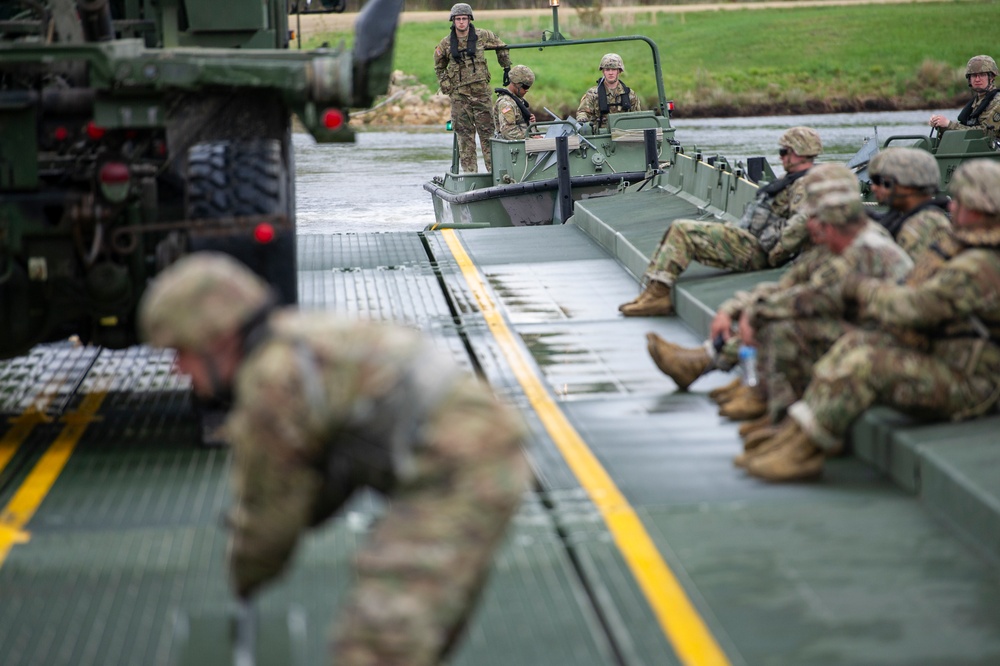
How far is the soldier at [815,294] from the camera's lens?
22.6 ft

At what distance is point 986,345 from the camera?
6262 mm

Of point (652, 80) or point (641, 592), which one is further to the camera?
point (652, 80)

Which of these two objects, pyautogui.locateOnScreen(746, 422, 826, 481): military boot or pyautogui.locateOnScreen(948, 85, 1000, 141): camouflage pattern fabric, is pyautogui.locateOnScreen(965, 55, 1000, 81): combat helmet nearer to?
pyautogui.locateOnScreen(948, 85, 1000, 141): camouflage pattern fabric

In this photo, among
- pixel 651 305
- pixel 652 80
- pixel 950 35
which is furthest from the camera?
pixel 652 80

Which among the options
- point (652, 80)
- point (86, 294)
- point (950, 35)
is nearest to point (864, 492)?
point (86, 294)

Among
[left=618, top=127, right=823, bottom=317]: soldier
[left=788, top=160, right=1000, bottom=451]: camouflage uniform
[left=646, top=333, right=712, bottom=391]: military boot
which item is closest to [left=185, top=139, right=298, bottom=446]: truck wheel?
[left=646, top=333, right=712, bottom=391]: military boot

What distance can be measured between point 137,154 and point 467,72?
11376mm

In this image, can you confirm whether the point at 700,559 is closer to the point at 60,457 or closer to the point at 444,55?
the point at 60,457

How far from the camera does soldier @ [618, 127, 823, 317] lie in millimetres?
9570

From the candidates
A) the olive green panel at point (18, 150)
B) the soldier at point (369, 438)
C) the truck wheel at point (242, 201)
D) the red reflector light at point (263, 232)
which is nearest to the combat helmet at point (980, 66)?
the truck wheel at point (242, 201)

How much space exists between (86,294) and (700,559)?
10.8ft

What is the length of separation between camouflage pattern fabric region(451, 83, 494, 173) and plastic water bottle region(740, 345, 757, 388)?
433 inches

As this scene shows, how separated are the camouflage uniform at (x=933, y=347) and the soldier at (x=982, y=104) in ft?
31.3

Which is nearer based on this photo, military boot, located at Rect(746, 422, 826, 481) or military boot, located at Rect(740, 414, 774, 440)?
military boot, located at Rect(746, 422, 826, 481)
